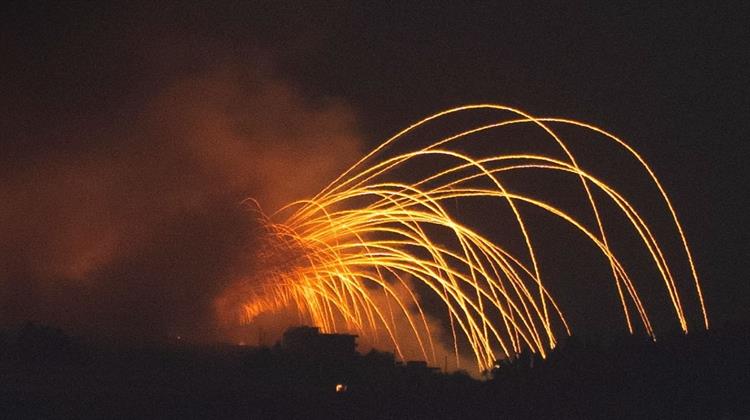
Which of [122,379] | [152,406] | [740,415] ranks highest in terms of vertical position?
[122,379]

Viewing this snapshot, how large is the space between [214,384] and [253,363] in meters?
7.49

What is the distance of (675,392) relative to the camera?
28719 mm

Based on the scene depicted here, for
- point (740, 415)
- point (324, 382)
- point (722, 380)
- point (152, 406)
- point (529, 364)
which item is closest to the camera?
point (740, 415)

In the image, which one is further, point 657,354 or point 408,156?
point 408,156

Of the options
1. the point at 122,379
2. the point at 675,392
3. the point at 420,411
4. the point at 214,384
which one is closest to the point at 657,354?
the point at 675,392

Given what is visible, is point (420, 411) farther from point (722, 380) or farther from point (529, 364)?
point (722, 380)

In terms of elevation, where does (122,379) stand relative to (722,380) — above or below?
above

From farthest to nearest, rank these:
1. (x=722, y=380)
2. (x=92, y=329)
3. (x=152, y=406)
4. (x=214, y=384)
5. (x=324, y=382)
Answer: (x=92, y=329)
(x=324, y=382)
(x=214, y=384)
(x=152, y=406)
(x=722, y=380)

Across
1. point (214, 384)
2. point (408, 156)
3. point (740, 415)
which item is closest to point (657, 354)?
point (740, 415)

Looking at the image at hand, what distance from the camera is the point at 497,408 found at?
98.8 ft

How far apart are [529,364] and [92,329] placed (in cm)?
3859

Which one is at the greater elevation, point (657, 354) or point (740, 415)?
point (657, 354)

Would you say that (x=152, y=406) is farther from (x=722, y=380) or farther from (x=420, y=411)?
(x=722, y=380)

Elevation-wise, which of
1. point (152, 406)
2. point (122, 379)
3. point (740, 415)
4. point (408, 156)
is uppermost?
point (408, 156)
